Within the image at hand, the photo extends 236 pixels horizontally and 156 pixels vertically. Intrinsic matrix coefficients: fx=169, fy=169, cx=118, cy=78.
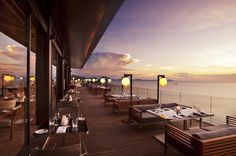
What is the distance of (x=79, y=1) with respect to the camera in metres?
3.50

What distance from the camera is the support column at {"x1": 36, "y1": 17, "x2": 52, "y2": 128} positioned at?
3736mm

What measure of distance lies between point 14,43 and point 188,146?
4.28m

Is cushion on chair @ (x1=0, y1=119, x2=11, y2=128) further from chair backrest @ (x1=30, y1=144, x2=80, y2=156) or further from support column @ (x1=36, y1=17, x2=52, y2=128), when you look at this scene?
chair backrest @ (x1=30, y1=144, x2=80, y2=156)

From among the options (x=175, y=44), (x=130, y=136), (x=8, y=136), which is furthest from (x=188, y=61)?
(x=8, y=136)

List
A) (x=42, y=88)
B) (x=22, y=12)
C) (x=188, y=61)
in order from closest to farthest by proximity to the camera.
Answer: (x=22, y=12) < (x=42, y=88) < (x=188, y=61)

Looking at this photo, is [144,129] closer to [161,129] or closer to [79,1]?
[161,129]

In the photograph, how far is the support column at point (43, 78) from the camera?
374 centimetres

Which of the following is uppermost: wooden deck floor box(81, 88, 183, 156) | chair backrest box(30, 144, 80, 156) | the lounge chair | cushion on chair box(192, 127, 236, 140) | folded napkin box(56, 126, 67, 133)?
chair backrest box(30, 144, 80, 156)

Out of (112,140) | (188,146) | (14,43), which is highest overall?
(14,43)

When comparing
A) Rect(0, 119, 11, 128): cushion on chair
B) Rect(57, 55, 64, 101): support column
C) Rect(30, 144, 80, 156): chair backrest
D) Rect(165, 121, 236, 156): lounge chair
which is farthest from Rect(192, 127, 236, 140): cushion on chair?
Rect(57, 55, 64, 101): support column

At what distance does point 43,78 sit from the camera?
3834 mm

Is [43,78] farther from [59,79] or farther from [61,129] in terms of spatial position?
[59,79]

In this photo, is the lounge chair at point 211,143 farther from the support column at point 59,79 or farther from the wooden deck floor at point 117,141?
the support column at point 59,79

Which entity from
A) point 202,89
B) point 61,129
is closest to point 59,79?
point 61,129
